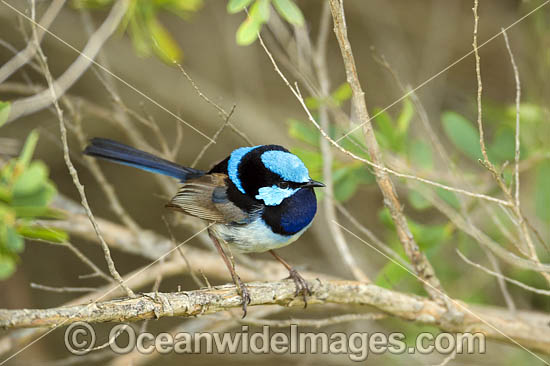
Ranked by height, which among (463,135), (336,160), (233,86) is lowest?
(336,160)

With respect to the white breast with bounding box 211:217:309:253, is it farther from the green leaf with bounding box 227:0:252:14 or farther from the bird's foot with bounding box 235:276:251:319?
the green leaf with bounding box 227:0:252:14

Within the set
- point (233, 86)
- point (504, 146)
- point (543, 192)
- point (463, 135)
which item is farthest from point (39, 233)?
point (233, 86)

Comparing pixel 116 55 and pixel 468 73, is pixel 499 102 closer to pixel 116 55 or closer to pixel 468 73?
pixel 468 73

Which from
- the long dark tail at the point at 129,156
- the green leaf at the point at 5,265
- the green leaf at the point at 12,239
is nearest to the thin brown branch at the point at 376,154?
the long dark tail at the point at 129,156

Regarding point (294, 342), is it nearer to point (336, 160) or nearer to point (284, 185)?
point (336, 160)

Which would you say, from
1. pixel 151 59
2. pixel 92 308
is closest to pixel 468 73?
pixel 151 59

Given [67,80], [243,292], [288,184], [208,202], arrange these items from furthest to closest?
[67,80] → [208,202] → [288,184] → [243,292]

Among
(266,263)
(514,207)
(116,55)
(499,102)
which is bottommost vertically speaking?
(266,263)
